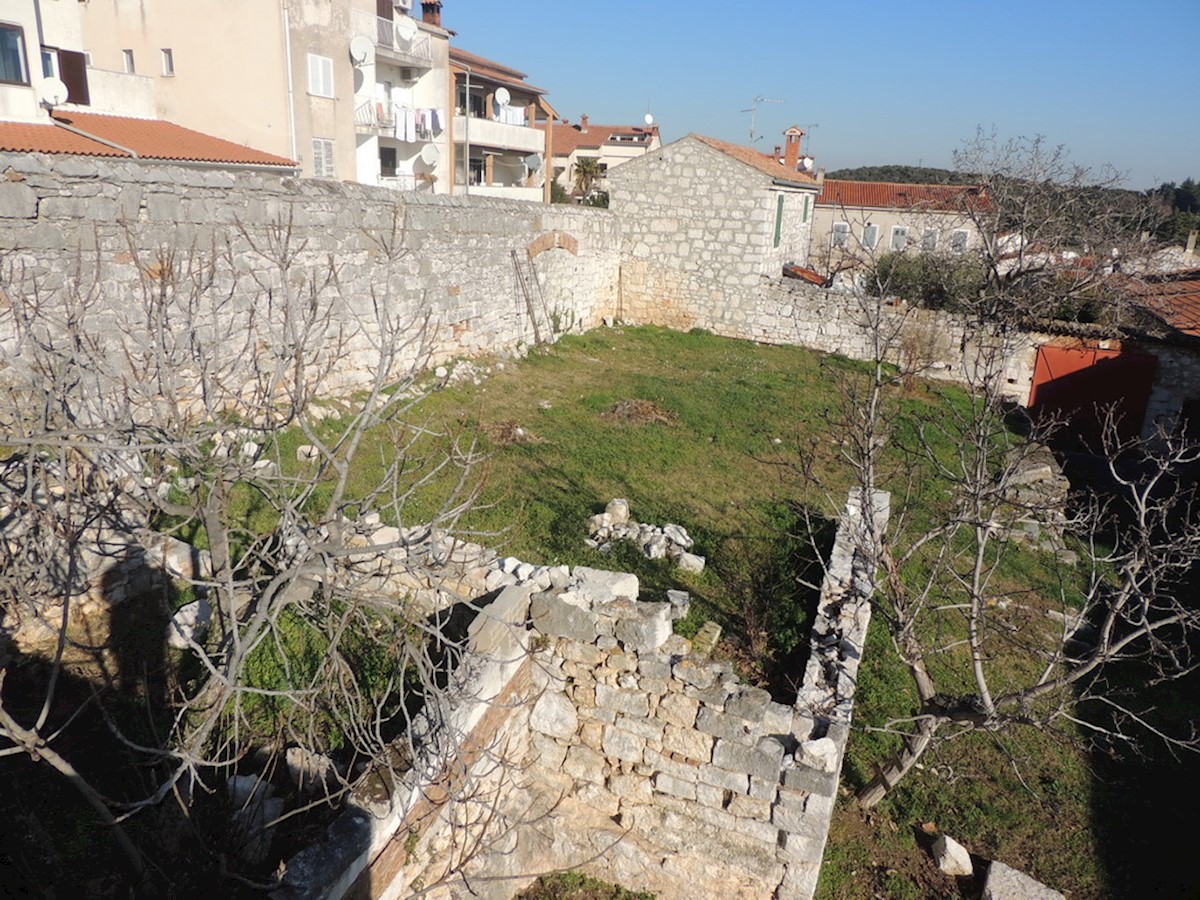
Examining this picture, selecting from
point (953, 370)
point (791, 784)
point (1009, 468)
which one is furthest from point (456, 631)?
point (953, 370)

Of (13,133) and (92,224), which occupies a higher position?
(13,133)

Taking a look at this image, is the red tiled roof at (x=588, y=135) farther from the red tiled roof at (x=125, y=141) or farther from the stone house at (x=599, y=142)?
the red tiled roof at (x=125, y=141)

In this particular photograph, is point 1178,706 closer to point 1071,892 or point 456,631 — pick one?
point 1071,892

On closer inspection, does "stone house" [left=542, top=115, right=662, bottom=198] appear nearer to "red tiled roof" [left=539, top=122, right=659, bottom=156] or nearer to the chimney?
"red tiled roof" [left=539, top=122, right=659, bottom=156]

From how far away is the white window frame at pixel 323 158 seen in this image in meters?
20.2

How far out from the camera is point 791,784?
14.7ft

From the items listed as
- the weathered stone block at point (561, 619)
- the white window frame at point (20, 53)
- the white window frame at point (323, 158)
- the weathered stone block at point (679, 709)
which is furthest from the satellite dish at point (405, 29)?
the weathered stone block at point (679, 709)

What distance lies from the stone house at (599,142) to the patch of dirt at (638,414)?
1347 inches

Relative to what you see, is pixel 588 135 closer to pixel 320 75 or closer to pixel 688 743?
pixel 320 75

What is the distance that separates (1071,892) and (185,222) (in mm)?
8976

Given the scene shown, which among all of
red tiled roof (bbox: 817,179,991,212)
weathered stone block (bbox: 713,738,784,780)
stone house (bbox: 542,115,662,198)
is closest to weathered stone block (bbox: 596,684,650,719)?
weathered stone block (bbox: 713,738,784,780)

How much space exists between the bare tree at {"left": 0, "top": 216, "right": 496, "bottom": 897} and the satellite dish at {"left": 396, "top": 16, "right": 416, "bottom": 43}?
63.8ft

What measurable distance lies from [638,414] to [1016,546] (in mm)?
5030

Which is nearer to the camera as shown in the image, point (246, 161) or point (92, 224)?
point (92, 224)
